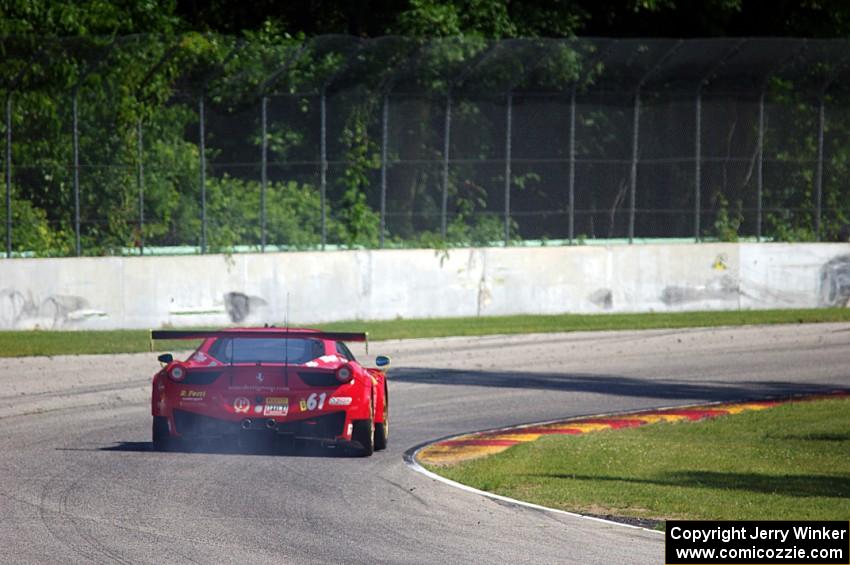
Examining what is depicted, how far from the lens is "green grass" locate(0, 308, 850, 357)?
76.4 feet

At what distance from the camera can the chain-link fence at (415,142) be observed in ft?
86.7

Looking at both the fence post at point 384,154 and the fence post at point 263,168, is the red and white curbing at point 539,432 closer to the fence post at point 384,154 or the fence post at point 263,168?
the fence post at point 384,154

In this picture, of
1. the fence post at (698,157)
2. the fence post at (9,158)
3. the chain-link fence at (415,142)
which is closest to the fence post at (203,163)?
the chain-link fence at (415,142)

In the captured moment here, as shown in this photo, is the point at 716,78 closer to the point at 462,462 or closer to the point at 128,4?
the point at 128,4

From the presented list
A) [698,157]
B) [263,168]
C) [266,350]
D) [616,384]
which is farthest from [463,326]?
[266,350]

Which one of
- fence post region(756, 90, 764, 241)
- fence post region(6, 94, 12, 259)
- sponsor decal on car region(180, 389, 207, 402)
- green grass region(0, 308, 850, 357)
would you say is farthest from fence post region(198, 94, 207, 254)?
sponsor decal on car region(180, 389, 207, 402)

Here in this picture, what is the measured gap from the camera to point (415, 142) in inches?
1157

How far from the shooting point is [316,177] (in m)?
28.4

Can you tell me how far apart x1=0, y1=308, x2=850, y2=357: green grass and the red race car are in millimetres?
9862

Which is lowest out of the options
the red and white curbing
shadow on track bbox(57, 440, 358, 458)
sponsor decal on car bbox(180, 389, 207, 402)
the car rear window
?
the red and white curbing

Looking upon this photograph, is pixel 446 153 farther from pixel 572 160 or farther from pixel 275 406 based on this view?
pixel 275 406

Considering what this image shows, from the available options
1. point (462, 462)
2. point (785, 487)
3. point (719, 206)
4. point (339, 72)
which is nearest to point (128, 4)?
point (339, 72)

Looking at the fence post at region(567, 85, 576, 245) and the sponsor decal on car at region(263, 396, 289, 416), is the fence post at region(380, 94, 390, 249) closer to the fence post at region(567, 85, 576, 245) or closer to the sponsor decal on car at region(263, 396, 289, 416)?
the fence post at region(567, 85, 576, 245)

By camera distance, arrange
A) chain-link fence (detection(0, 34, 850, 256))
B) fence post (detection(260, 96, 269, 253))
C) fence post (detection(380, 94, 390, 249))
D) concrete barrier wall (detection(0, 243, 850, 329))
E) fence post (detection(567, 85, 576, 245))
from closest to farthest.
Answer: concrete barrier wall (detection(0, 243, 850, 329)) → chain-link fence (detection(0, 34, 850, 256)) → fence post (detection(260, 96, 269, 253)) → fence post (detection(380, 94, 390, 249)) → fence post (detection(567, 85, 576, 245))
